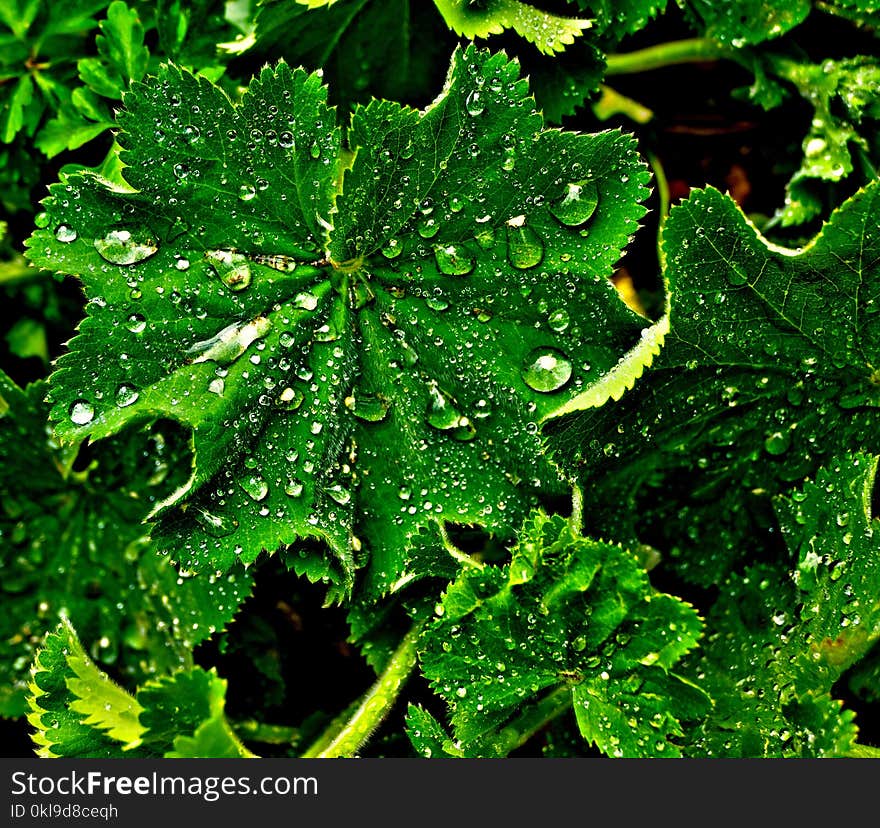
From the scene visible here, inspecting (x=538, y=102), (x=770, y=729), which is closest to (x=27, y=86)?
(x=538, y=102)

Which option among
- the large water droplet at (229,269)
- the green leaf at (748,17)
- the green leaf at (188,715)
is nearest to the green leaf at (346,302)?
the large water droplet at (229,269)

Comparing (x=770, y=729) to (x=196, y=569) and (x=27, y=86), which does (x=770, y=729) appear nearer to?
(x=196, y=569)

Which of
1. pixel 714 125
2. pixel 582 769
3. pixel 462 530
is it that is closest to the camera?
pixel 582 769

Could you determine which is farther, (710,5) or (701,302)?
(710,5)

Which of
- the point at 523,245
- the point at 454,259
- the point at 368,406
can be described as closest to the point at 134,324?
the point at 368,406

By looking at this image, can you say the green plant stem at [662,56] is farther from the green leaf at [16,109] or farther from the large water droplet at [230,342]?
the green leaf at [16,109]

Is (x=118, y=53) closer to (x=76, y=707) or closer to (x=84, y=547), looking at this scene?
(x=84, y=547)
